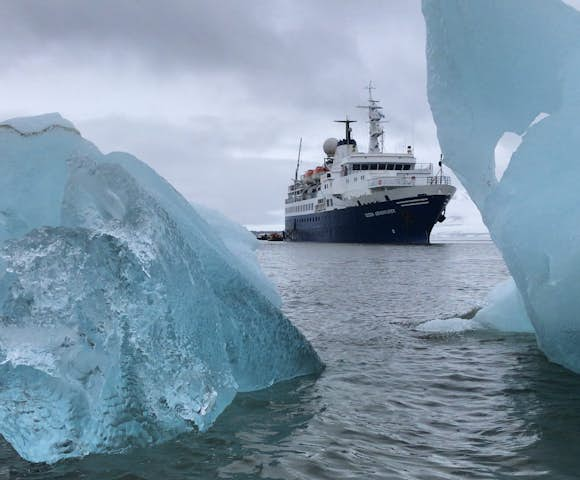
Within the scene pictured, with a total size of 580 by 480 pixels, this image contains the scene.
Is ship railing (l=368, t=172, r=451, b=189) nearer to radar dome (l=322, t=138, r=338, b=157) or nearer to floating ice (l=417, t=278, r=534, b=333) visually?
radar dome (l=322, t=138, r=338, b=157)

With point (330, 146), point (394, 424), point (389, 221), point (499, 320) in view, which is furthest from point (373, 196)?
point (394, 424)

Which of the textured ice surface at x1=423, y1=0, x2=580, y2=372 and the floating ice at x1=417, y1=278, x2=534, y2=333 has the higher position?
the textured ice surface at x1=423, y1=0, x2=580, y2=372

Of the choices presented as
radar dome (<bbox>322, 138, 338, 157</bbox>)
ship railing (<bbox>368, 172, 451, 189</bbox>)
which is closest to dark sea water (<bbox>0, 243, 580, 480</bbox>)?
ship railing (<bbox>368, 172, 451, 189</bbox>)

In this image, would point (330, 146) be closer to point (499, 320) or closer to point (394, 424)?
point (499, 320)

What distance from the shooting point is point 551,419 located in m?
5.05

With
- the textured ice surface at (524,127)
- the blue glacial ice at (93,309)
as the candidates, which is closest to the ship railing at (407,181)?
the textured ice surface at (524,127)

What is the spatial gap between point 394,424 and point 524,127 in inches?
209

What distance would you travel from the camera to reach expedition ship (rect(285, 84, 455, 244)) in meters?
46.5

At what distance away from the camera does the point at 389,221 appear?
1890 inches

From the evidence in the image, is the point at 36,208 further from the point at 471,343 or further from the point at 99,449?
the point at 471,343

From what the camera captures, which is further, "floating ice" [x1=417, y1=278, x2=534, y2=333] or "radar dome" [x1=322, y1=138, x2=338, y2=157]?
"radar dome" [x1=322, y1=138, x2=338, y2=157]

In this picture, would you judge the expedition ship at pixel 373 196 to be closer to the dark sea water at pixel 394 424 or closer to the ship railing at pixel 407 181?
the ship railing at pixel 407 181

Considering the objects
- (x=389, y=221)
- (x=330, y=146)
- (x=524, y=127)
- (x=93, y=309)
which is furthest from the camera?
(x=330, y=146)

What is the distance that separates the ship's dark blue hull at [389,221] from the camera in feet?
152
